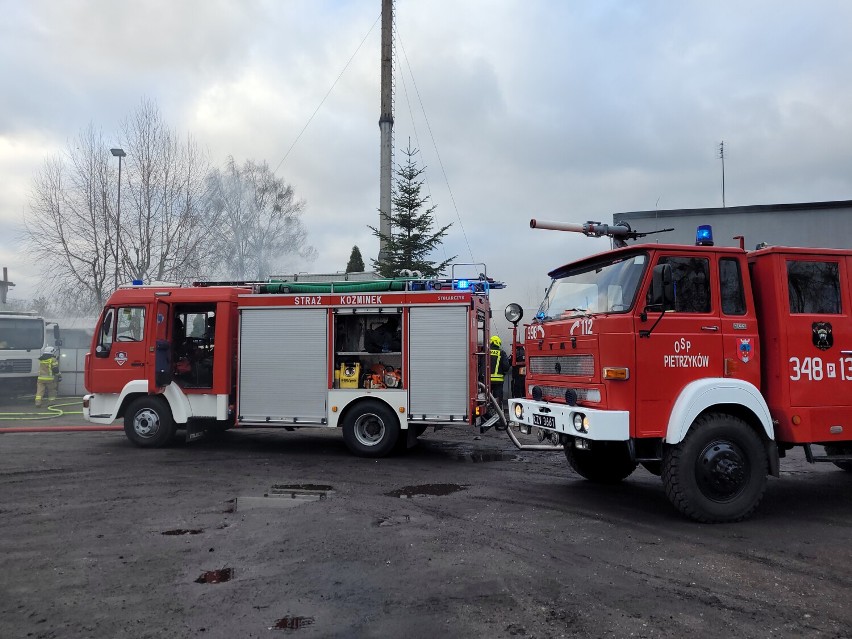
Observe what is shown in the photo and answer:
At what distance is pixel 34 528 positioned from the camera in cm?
572

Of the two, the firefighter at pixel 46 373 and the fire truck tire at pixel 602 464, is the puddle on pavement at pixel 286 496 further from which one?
the firefighter at pixel 46 373

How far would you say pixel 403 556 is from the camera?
4895 mm

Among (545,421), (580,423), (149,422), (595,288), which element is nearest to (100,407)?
(149,422)

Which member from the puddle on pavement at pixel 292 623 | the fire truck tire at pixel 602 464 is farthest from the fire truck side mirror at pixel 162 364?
the puddle on pavement at pixel 292 623

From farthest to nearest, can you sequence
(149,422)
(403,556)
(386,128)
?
(386,128) → (149,422) → (403,556)

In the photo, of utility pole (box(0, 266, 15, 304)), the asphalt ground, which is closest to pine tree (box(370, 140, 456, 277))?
the asphalt ground

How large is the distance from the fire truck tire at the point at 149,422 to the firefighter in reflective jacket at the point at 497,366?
6.10 meters

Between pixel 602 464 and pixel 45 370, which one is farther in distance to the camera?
pixel 45 370

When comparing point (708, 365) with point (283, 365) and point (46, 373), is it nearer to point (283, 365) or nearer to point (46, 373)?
point (283, 365)

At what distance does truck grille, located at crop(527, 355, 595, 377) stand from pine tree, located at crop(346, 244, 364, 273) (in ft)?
64.2

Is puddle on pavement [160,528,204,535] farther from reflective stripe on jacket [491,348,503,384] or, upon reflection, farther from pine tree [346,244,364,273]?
pine tree [346,244,364,273]

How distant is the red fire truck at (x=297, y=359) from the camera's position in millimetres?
9258

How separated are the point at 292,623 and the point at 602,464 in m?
4.95

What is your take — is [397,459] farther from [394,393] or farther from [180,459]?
[180,459]
